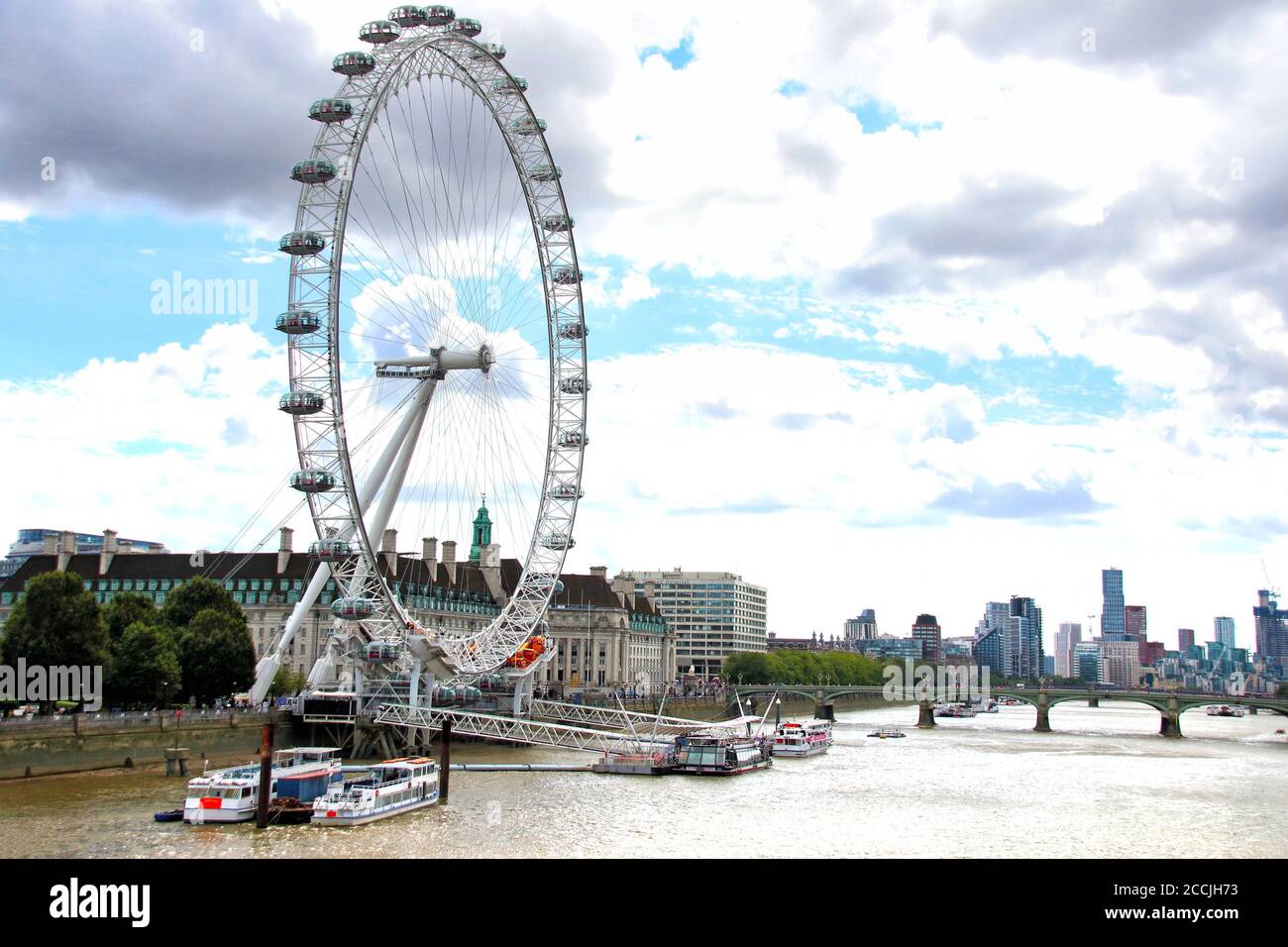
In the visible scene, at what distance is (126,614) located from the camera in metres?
68.9

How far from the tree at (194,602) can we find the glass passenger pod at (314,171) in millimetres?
28622

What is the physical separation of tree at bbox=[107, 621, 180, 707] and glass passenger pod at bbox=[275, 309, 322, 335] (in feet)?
61.4

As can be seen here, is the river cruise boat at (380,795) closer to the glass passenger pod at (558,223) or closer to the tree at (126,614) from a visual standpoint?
the tree at (126,614)

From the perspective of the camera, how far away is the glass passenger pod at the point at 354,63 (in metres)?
56.5

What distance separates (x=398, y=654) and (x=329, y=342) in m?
17.8

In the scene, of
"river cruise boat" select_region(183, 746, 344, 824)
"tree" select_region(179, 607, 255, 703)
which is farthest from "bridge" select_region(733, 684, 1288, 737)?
"river cruise boat" select_region(183, 746, 344, 824)

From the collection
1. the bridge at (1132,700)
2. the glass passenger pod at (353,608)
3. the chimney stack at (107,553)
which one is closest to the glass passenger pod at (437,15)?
the glass passenger pod at (353,608)

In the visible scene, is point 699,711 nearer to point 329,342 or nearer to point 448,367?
point 448,367

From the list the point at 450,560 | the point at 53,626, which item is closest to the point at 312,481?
the point at 53,626

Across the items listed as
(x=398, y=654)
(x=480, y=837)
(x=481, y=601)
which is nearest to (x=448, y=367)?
(x=398, y=654)
